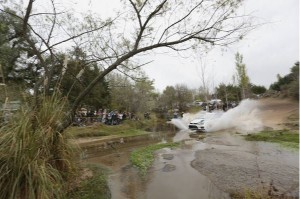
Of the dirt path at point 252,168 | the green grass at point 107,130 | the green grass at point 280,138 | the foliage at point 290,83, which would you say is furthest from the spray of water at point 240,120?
the dirt path at point 252,168

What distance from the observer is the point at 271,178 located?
9.54m

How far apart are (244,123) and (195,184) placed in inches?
953

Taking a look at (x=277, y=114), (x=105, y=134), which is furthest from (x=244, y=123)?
(x=105, y=134)

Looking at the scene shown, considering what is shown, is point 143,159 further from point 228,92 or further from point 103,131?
point 228,92

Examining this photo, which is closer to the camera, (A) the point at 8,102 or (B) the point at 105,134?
(A) the point at 8,102

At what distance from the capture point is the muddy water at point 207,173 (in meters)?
8.56

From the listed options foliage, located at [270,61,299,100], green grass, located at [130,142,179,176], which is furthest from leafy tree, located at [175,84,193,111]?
green grass, located at [130,142,179,176]

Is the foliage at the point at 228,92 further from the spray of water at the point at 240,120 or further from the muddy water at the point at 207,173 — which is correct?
the muddy water at the point at 207,173

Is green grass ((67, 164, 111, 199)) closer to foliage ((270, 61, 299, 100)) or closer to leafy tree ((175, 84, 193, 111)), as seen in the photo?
foliage ((270, 61, 299, 100))

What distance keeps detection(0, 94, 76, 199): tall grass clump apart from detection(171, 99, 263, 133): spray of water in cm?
2383

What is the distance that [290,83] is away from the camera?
125 ft

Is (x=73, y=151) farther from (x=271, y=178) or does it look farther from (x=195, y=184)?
(x=271, y=178)

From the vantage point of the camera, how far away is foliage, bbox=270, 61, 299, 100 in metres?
34.3

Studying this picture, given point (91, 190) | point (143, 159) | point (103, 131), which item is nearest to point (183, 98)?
point (103, 131)
